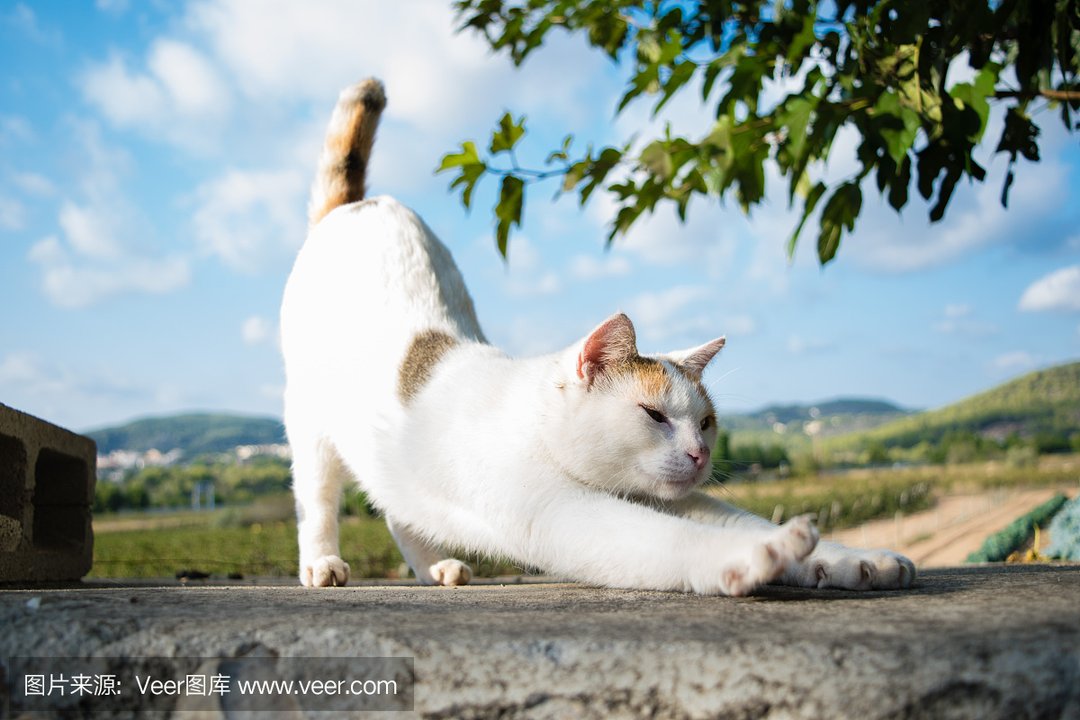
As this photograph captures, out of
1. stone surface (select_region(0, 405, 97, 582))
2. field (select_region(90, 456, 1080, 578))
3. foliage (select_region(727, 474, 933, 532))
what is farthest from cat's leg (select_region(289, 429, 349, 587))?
Result: foliage (select_region(727, 474, 933, 532))

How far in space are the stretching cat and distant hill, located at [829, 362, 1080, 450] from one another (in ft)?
117

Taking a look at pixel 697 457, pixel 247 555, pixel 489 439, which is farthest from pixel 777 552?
pixel 247 555

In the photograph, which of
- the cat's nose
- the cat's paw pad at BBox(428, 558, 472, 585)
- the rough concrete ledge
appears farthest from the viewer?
the cat's paw pad at BBox(428, 558, 472, 585)

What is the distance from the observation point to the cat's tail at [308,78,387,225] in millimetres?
3746

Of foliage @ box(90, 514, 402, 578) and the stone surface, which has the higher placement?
the stone surface

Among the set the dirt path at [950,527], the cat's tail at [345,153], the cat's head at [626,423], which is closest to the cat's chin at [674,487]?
the cat's head at [626,423]

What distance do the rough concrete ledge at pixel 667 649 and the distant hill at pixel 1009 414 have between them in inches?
1441

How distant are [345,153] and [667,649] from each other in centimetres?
306

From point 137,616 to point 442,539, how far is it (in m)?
1.13

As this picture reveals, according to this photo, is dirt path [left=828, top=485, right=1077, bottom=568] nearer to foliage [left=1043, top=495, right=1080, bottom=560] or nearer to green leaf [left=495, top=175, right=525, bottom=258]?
foliage [left=1043, top=495, right=1080, bottom=560]

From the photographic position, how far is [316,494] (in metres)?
3.21

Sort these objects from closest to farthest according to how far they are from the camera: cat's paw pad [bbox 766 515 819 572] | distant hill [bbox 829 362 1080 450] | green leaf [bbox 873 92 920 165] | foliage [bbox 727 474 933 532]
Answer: cat's paw pad [bbox 766 515 819 572]
green leaf [bbox 873 92 920 165]
foliage [bbox 727 474 933 532]
distant hill [bbox 829 362 1080 450]

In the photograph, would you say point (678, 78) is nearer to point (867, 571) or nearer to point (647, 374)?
point (647, 374)

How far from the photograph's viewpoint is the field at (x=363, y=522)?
882 centimetres
